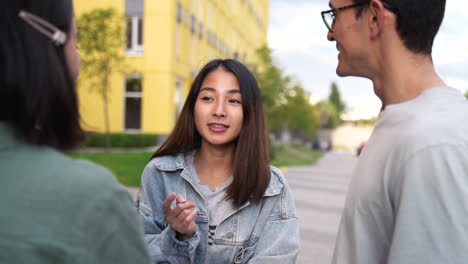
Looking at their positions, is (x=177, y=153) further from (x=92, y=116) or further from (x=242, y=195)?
(x=92, y=116)

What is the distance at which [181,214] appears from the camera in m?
1.92

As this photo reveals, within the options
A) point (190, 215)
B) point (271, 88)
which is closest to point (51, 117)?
point (190, 215)

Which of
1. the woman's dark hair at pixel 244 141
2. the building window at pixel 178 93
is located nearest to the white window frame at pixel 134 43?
the building window at pixel 178 93

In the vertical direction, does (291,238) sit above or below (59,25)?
below

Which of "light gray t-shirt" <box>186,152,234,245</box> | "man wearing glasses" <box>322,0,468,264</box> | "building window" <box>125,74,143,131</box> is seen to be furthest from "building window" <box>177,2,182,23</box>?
"man wearing glasses" <box>322,0,468,264</box>

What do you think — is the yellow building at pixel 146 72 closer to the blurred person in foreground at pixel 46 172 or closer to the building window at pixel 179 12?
the building window at pixel 179 12

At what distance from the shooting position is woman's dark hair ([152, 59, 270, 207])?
7.53 feet

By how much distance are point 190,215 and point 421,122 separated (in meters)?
0.98

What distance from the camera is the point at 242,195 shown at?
2.27 m

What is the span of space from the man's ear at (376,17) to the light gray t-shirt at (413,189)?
0.87 ft

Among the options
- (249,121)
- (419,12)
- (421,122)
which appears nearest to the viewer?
(421,122)

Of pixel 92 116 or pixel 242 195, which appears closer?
pixel 242 195

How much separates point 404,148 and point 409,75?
0.96ft

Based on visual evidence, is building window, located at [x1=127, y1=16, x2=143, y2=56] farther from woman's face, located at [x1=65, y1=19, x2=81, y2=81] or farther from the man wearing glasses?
woman's face, located at [x1=65, y1=19, x2=81, y2=81]
